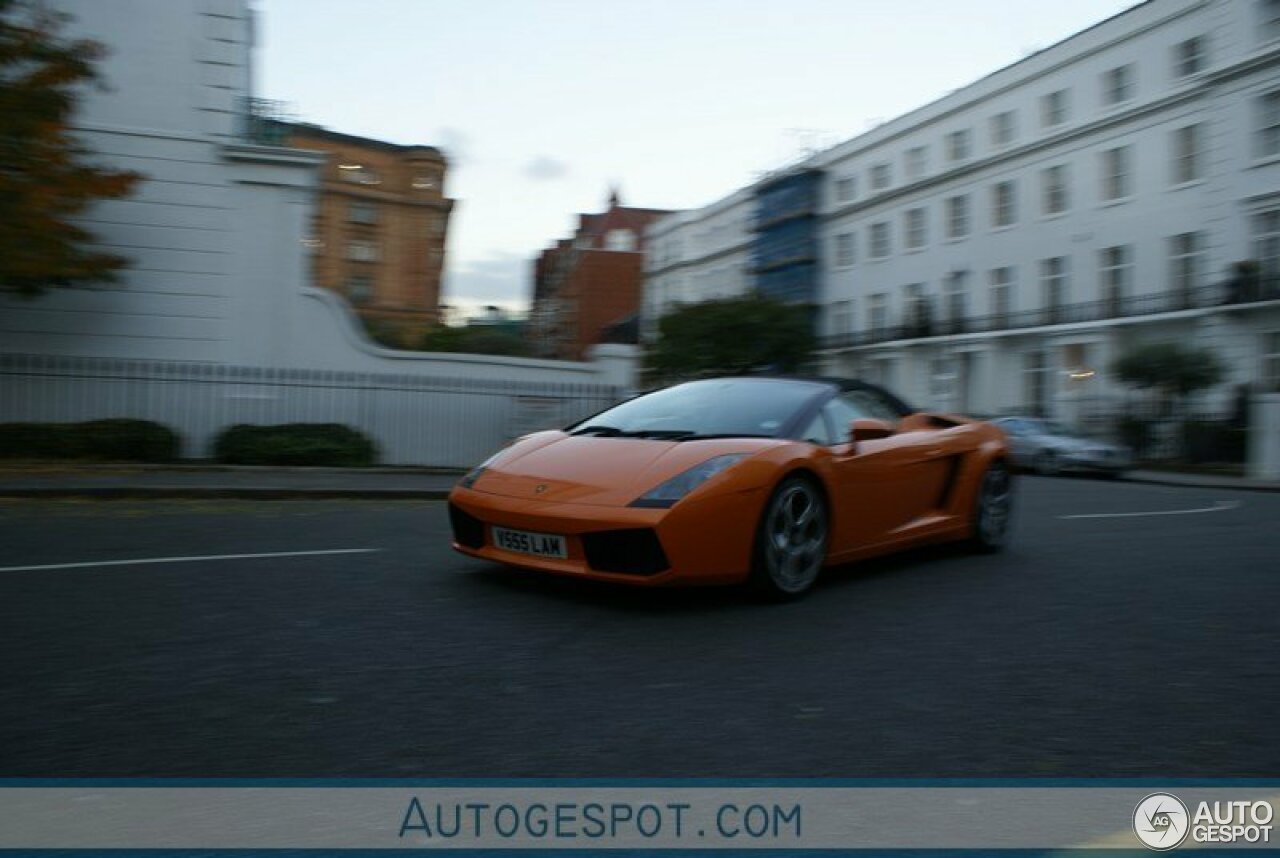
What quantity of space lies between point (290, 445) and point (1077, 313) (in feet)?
107

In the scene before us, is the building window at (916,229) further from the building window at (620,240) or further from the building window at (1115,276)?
the building window at (620,240)

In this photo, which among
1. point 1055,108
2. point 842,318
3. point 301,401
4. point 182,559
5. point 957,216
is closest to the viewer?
point 182,559

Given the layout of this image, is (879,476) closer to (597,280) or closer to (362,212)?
(362,212)

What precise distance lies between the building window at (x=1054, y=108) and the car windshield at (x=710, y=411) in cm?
3997

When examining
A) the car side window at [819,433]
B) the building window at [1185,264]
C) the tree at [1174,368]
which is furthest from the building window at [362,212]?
the car side window at [819,433]

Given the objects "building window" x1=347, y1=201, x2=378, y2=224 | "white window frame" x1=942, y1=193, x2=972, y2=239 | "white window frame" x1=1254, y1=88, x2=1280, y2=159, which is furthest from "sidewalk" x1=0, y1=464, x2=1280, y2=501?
"building window" x1=347, y1=201, x2=378, y2=224

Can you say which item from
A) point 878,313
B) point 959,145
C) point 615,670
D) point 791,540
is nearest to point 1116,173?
point 959,145

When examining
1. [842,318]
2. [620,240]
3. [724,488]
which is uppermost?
[620,240]

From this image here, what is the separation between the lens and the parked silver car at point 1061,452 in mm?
25922

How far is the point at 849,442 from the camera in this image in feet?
21.2

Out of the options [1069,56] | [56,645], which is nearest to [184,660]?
[56,645]

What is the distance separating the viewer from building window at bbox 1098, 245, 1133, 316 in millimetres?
39375

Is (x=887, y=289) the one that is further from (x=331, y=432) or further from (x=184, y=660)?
(x=184, y=660)

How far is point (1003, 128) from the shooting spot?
4569cm
